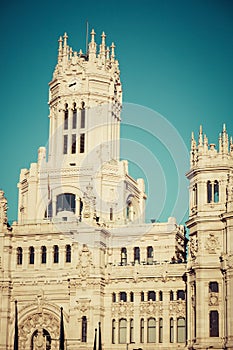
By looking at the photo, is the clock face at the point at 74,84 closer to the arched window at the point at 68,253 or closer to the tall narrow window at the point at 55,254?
the tall narrow window at the point at 55,254

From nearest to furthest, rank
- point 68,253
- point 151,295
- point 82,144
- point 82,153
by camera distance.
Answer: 1. point 151,295
2. point 68,253
3. point 82,153
4. point 82,144

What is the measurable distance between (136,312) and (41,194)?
67.2 feet

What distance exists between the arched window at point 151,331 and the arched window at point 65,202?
18.3m

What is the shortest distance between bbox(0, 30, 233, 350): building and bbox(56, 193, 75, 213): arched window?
0.13 metres

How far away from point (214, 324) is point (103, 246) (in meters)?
17.0

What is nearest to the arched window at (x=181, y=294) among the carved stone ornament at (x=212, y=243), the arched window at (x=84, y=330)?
the carved stone ornament at (x=212, y=243)

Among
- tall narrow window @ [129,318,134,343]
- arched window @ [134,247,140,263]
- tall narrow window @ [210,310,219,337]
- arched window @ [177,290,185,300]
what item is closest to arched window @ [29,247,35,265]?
arched window @ [134,247,140,263]

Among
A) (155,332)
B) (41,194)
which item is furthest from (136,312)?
(41,194)

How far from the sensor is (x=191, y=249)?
98625 millimetres

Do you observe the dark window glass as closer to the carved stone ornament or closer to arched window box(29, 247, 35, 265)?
arched window box(29, 247, 35, 265)

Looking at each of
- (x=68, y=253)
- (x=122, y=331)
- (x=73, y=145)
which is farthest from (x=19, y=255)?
(x=73, y=145)

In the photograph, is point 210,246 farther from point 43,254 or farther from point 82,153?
point 82,153

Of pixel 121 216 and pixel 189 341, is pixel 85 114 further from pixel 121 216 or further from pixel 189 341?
pixel 189 341

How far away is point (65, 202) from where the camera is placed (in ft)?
370
